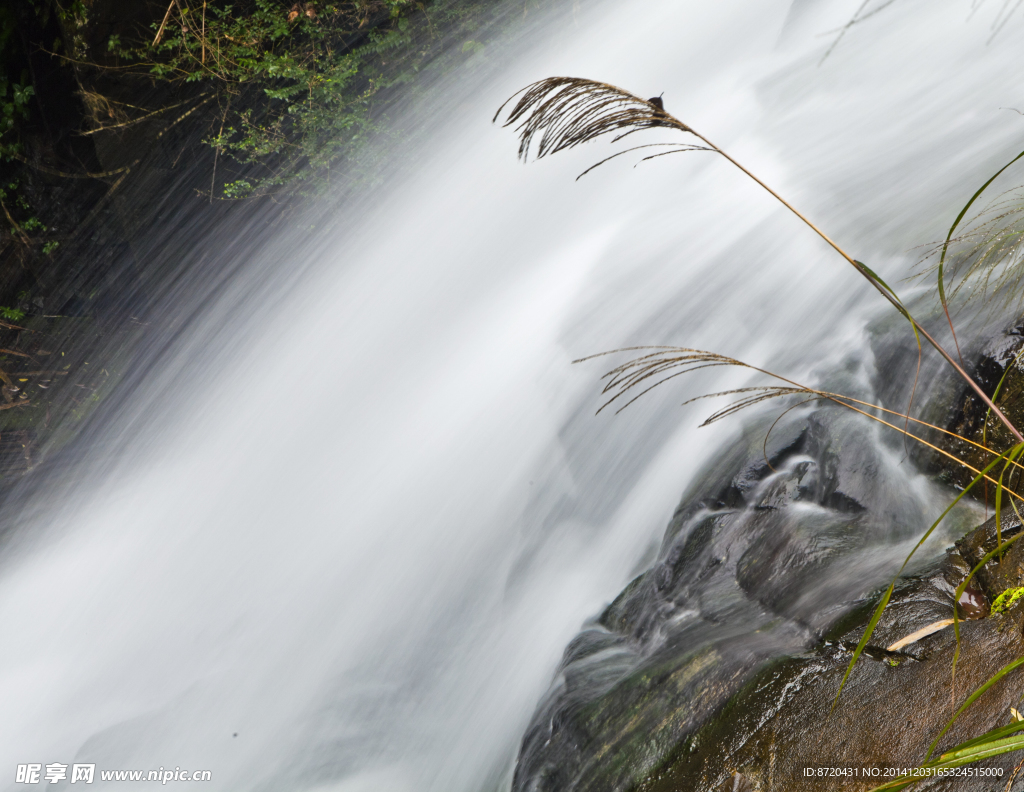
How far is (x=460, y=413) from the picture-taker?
404cm

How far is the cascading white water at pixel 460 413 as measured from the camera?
325 centimetres

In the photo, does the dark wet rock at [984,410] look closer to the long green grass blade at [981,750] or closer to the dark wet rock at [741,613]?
the dark wet rock at [741,613]

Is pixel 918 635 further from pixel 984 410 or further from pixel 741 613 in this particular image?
pixel 984 410

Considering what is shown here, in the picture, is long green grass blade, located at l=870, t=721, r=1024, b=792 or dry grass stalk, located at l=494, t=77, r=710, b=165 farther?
dry grass stalk, located at l=494, t=77, r=710, b=165

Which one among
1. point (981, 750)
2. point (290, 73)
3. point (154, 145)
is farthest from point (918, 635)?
point (154, 145)

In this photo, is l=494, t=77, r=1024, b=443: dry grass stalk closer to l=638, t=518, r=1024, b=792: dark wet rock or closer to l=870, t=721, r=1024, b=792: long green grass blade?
l=870, t=721, r=1024, b=792: long green grass blade

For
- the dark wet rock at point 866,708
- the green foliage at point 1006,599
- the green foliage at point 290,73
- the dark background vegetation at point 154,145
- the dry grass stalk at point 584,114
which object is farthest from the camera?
the green foliage at point 290,73

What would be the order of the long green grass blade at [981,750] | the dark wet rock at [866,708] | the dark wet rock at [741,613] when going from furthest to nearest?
the dark wet rock at [741,613], the dark wet rock at [866,708], the long green grass blade at [981,750]

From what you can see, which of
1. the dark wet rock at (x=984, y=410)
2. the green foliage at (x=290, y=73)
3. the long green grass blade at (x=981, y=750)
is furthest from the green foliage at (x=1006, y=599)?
the green foliage at (x=290, y=73)

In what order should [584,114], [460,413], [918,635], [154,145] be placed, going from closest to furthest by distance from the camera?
[584,114] → [918,635] → [460,413] → [154,145]

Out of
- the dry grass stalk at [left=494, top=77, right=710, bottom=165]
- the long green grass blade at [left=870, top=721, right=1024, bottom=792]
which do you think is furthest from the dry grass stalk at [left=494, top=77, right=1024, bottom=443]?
the long green grass blade at [left=870, top=721, right=1024, bottom=792]

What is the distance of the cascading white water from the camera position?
3.25 metres

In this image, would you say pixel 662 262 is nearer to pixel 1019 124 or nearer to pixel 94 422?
pixel 1019 124

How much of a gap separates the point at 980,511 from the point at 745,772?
126cm
